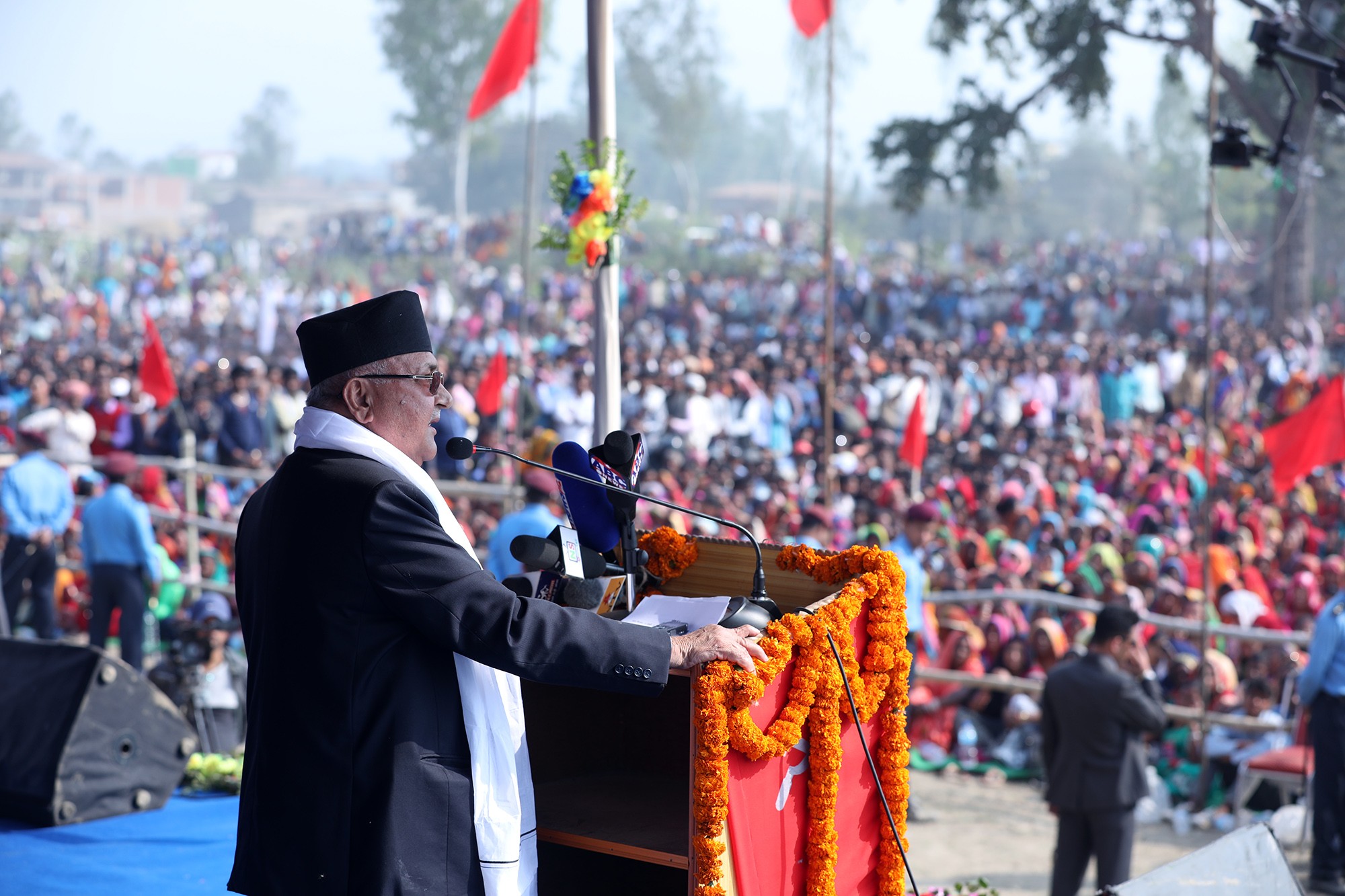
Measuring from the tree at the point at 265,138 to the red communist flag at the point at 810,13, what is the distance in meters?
87.5

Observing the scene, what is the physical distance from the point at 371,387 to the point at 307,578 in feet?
1.23

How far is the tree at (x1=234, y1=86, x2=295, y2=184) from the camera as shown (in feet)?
302

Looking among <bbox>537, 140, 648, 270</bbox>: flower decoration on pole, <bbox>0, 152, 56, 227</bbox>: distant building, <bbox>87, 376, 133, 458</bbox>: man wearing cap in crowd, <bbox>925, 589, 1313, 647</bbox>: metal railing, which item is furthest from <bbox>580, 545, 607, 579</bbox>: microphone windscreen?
<bbox>0, 152, 56, 227</bbox>: distant building

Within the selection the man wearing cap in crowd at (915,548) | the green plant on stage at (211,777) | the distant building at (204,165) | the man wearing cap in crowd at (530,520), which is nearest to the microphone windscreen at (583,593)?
the man wearing cap in crowd at (530,520)

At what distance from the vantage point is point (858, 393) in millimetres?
17312

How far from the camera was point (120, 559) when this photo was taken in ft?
27.9

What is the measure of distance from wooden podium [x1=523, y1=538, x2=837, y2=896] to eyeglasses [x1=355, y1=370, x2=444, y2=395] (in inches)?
28.6

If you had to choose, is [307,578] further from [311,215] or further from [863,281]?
[311,215]

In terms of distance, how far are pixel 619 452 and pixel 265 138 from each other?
9768cm

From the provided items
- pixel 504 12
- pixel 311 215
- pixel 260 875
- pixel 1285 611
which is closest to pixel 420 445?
pixel 260 875

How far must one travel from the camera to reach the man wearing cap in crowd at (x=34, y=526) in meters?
9.16

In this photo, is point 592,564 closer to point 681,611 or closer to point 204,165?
point 681,611

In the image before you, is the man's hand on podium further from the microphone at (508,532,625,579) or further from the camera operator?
the camera operator

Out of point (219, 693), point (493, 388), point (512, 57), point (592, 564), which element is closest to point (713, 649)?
point (592, 564)
